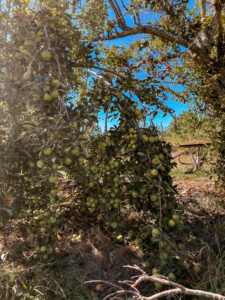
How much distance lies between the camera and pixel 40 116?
1.46m

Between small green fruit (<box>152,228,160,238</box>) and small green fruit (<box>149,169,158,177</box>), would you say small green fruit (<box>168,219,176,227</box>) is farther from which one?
small green fruit (<box>149,169,158,177</box>)

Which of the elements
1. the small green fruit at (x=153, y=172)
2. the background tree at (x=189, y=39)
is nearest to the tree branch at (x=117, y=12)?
the background tree at (x=189, y=39)

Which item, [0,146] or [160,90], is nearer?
[0,146]

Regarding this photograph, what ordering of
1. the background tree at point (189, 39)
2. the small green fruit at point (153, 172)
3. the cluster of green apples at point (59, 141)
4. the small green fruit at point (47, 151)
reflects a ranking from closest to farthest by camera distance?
the small green fruit at point (47, 151) < the cluster of green apples at point (59, 141) < the small green fruit at point (153, 172) < the background tree at point (189, 39)

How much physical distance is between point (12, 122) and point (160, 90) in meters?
1.86

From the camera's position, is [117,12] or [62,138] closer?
[62,138]

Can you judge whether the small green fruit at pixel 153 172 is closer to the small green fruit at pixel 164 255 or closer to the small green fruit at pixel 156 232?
the small green fruit at pixel 156 232

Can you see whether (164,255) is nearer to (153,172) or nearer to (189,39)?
(153,172)

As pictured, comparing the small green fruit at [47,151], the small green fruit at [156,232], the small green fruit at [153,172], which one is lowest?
the small green fruit at [156,232]

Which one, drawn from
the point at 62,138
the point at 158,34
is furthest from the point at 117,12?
the point at 62,138

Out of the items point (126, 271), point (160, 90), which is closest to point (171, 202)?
point (126, 271)

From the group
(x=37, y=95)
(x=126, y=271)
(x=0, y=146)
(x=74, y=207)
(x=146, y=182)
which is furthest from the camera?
(x=74, y=207)

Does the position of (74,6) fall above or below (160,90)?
above

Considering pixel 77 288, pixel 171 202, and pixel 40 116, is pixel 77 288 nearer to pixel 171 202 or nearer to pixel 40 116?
pixel 171 202
